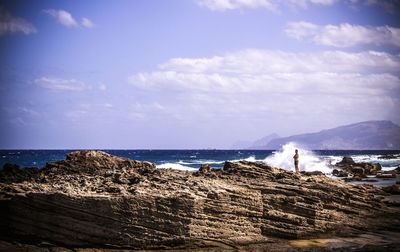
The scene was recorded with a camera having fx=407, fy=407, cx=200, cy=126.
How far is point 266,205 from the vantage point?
43.1 ft

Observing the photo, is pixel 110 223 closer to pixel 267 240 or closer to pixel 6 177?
pixel 267 240

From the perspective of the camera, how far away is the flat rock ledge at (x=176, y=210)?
11.6 metres

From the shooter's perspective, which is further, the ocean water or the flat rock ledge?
the ocean water

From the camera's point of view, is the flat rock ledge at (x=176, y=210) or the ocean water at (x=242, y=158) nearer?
the flat rock ledge at (x=176, y=210)

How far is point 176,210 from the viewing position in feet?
38.8

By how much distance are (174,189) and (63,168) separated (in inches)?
241

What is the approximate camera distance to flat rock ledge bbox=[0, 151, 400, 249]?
1160 centimetres

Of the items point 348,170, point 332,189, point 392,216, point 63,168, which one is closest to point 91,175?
point 63,168

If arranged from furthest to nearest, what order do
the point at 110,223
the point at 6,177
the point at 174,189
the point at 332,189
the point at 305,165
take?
the point at 305,165
the point at 6,177
the point at 332,189
the point at 174,189
the point at 110,223

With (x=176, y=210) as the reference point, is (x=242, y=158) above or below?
below

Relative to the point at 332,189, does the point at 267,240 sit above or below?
below

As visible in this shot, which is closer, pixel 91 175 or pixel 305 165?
pixel 91 175

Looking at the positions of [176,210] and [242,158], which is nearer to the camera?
[176,210]

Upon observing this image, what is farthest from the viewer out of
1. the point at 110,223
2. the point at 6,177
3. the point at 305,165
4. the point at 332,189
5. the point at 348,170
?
the point at 305,165
